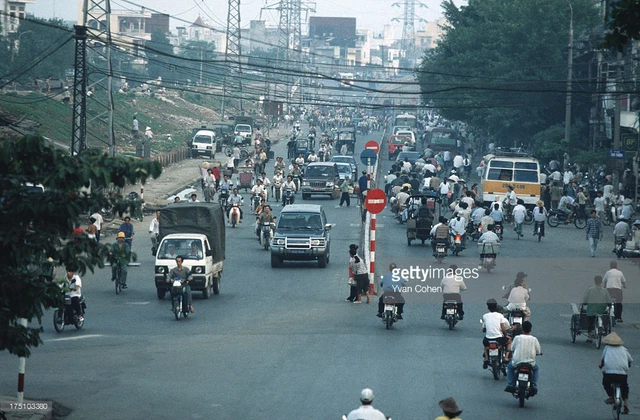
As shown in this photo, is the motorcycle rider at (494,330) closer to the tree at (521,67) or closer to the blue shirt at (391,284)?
the blue shirt at (391,284)

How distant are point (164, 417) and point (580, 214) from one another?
112 feet

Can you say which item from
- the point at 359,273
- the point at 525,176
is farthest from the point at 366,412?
the point at 525,176

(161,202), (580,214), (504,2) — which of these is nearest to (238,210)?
(161,202)

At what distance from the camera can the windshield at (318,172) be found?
181 feet

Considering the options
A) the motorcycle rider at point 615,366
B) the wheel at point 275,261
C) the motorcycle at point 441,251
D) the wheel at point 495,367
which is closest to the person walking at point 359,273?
the motorcycle at point 441,251

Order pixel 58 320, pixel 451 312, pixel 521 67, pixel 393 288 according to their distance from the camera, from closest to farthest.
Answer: pixel 58 320 < pixel 451 312 < pixel 393 288 < pixel 521 67

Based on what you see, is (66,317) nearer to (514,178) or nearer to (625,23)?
(625,23)

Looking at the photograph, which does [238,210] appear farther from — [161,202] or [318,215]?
[318,215]

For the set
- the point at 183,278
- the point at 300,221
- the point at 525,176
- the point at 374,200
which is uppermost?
the point at 525,176

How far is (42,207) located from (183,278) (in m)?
14.2

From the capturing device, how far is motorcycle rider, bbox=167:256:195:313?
2484 cm

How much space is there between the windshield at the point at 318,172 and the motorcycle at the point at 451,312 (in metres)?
31.7

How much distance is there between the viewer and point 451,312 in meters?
23.6

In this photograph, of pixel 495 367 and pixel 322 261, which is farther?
pixel 322 261
